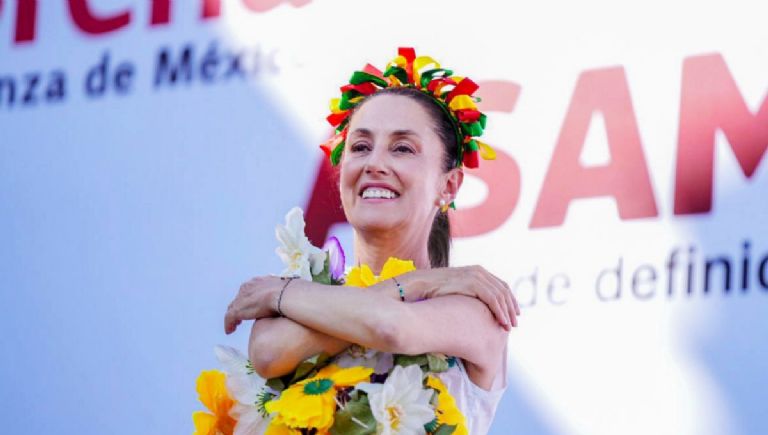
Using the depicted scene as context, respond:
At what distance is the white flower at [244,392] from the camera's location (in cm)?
249

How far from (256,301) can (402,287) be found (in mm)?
256

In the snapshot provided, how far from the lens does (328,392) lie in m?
2.38

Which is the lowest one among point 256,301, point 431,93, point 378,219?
point 256,301

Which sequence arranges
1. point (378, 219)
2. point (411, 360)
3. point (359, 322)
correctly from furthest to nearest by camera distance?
Result: point (378, 219) → point (411, 360) → point (359, 322)

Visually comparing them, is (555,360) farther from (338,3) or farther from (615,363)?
(338,3)

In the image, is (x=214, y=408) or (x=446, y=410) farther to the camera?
(x=214, y=408)

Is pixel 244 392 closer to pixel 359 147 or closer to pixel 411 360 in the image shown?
pixel 411 360

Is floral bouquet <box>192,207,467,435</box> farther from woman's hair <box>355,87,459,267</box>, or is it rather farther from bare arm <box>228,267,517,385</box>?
woman's hair <box>355,87,459,267</box>

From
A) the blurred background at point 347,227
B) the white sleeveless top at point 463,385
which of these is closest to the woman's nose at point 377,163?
the white sleeveless top at point 463,385

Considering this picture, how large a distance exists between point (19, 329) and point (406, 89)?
7.85 feet

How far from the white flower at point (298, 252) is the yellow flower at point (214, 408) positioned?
244 mm

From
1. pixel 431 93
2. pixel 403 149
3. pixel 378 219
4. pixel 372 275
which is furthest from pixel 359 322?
pixel 431 93

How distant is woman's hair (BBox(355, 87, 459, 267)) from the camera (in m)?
2.84

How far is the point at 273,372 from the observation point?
7.93 feet
